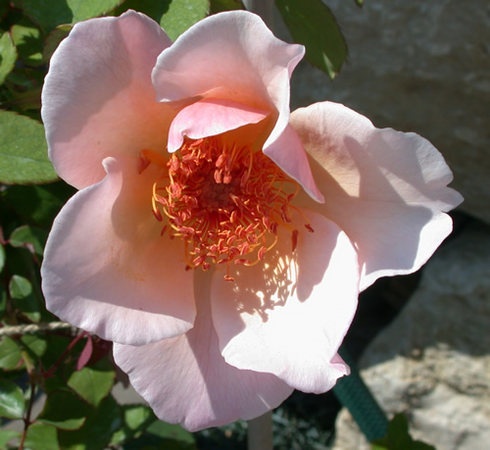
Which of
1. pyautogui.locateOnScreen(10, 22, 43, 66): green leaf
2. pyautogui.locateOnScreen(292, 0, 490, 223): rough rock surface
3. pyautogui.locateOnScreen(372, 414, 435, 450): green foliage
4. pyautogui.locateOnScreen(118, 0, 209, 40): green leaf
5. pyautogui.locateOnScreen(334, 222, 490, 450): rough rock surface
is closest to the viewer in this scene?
pyautogui.locateOnScreen(118, 0, 209, 40): green leaf

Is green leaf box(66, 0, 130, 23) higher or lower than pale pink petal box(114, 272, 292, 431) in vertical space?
higher

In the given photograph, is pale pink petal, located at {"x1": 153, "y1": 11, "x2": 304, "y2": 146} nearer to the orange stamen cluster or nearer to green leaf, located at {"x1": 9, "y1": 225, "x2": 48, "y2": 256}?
the orange stamen cluster

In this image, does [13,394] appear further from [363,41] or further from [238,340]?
[363,41]

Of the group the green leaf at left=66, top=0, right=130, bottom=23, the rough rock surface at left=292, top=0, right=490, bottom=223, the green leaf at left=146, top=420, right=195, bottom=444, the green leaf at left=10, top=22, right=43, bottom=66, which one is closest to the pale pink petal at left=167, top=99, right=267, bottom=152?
the green leaf at left=66, top=0, right=130, bottom=23

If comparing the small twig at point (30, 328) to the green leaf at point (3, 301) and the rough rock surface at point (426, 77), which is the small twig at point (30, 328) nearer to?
the green leaf at point (3, 301)

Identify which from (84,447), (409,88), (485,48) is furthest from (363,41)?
(84,447)

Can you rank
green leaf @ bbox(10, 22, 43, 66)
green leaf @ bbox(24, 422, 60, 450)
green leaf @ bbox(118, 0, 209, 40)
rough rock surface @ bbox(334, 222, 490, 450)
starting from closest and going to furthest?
green leaf @ bbox(118, 0, 209, 40) → green leaf @ bbox(10, 22, 43, 66) → green leaf @ bbox(24, 422, 60, 450) → rough rock surface @ bbox(334, 222, 490, 450)

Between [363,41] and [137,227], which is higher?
[137,227]
